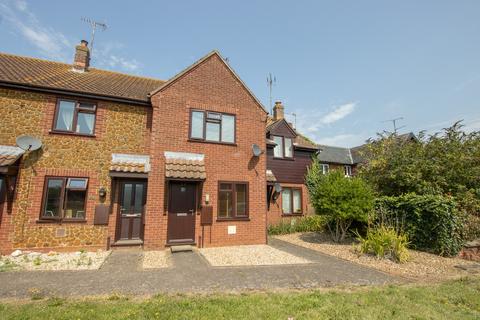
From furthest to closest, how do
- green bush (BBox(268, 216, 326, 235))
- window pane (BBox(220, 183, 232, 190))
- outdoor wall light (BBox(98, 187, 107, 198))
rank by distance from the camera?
1. green bush (BBox(268, 216, 326, 235))
2. window pane (BBox(220, 183, 232, 190))
3. outdoor wall light (BBox(98, 187, 107, 198))

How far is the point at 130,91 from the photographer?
38.0ft

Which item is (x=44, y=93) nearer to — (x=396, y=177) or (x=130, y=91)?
(x=130, y=91)

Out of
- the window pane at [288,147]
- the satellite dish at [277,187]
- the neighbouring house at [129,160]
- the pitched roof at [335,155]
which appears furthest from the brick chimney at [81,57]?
the pitched roof at [335,155]

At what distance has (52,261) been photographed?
8023 mm

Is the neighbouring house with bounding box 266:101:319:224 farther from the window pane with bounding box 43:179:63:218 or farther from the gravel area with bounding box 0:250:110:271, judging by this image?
the window pane with bounding box 43:179:63:218

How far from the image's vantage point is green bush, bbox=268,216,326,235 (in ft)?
49.5

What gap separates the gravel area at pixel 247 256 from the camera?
27.1 ft

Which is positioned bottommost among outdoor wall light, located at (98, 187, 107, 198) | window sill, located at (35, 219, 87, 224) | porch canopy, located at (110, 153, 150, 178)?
window sill, located at (35, 219, 87, 224)

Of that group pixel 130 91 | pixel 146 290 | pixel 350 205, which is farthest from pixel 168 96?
pixel 350 205

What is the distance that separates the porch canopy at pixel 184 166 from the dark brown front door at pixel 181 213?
775 millimetres

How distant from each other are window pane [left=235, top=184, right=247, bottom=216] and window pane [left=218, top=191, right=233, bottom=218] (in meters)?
0.36

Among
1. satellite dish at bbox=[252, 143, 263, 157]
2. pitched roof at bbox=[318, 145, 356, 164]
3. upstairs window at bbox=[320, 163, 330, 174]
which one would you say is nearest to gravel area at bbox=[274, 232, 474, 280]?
satellite dish at bbox=[252, 143, 263, 157]

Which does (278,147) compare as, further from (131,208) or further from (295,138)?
(131,208)

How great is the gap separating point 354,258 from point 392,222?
10.0 feet
